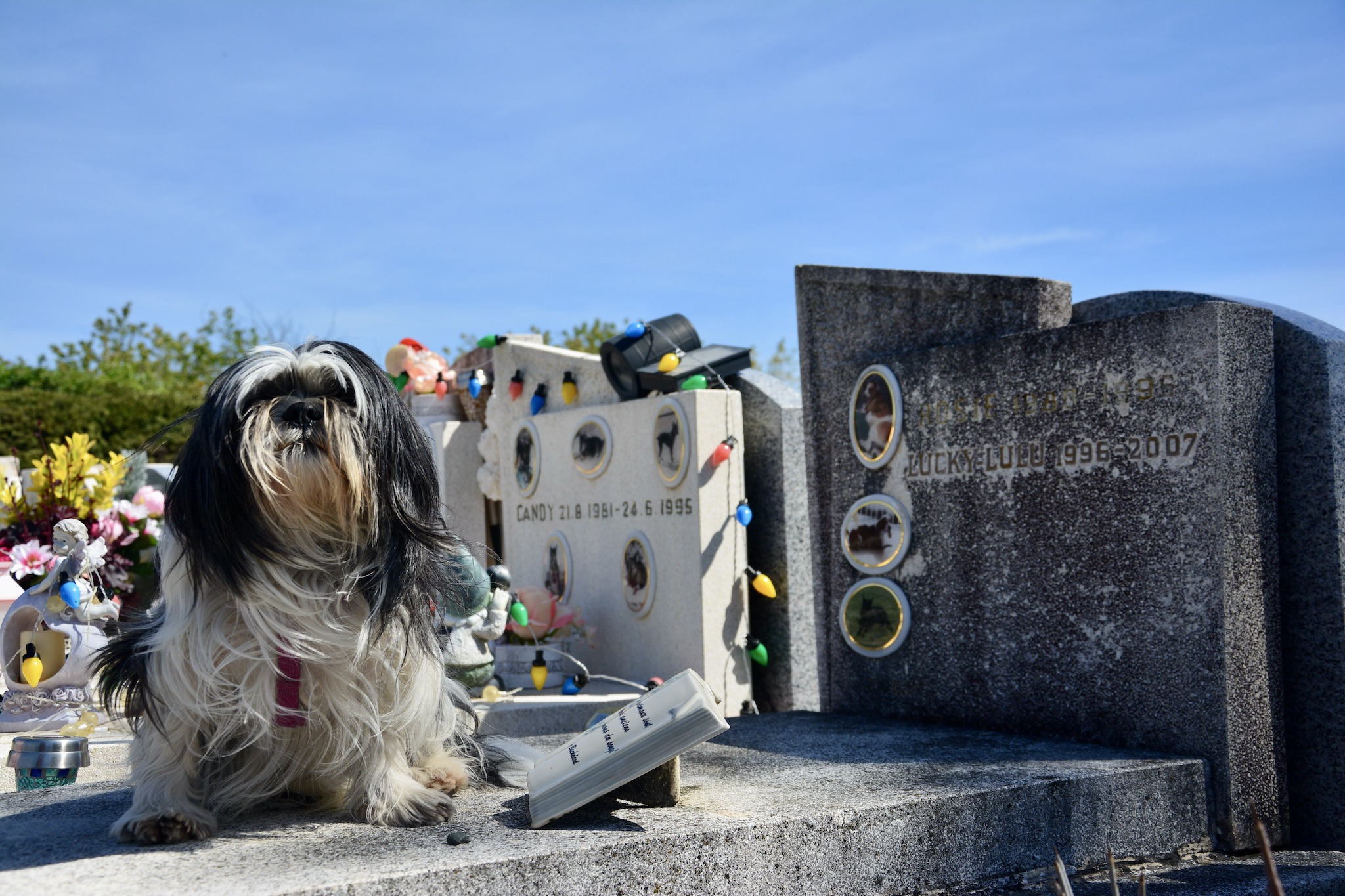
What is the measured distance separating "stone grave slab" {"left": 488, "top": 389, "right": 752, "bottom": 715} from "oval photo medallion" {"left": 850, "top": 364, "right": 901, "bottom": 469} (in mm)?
1960

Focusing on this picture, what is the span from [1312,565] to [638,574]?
418cm

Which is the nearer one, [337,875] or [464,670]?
[337,875]

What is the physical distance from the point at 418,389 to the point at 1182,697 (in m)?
7.77

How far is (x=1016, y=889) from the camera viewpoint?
283 cm

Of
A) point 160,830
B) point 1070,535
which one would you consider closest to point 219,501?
point 160,830

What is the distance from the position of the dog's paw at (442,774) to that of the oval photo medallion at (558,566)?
15.6 feet

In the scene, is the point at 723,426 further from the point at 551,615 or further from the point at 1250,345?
the point at 1250,345

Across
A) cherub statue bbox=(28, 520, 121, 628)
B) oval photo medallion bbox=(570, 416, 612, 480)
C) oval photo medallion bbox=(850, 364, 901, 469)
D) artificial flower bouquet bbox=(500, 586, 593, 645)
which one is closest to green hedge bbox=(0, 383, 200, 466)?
oval photo medallion bbox=(570, 416, 612, 480)

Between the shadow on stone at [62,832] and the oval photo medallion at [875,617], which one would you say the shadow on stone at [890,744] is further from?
the shadow on stone at [62,832]

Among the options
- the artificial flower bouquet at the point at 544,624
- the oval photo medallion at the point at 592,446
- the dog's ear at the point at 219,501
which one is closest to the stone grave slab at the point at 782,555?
the oval photo medallion at the point at 592,446

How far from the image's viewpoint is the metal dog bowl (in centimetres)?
380

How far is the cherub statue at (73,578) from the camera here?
511 centimetres

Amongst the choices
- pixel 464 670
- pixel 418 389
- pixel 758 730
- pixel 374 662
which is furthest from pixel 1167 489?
pixel 418 389

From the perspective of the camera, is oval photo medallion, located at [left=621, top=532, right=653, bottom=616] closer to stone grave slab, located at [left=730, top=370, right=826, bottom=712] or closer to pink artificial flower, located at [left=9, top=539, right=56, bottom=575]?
stone grave slab, located at [left=730, top=370, right=826, bottom=712]
